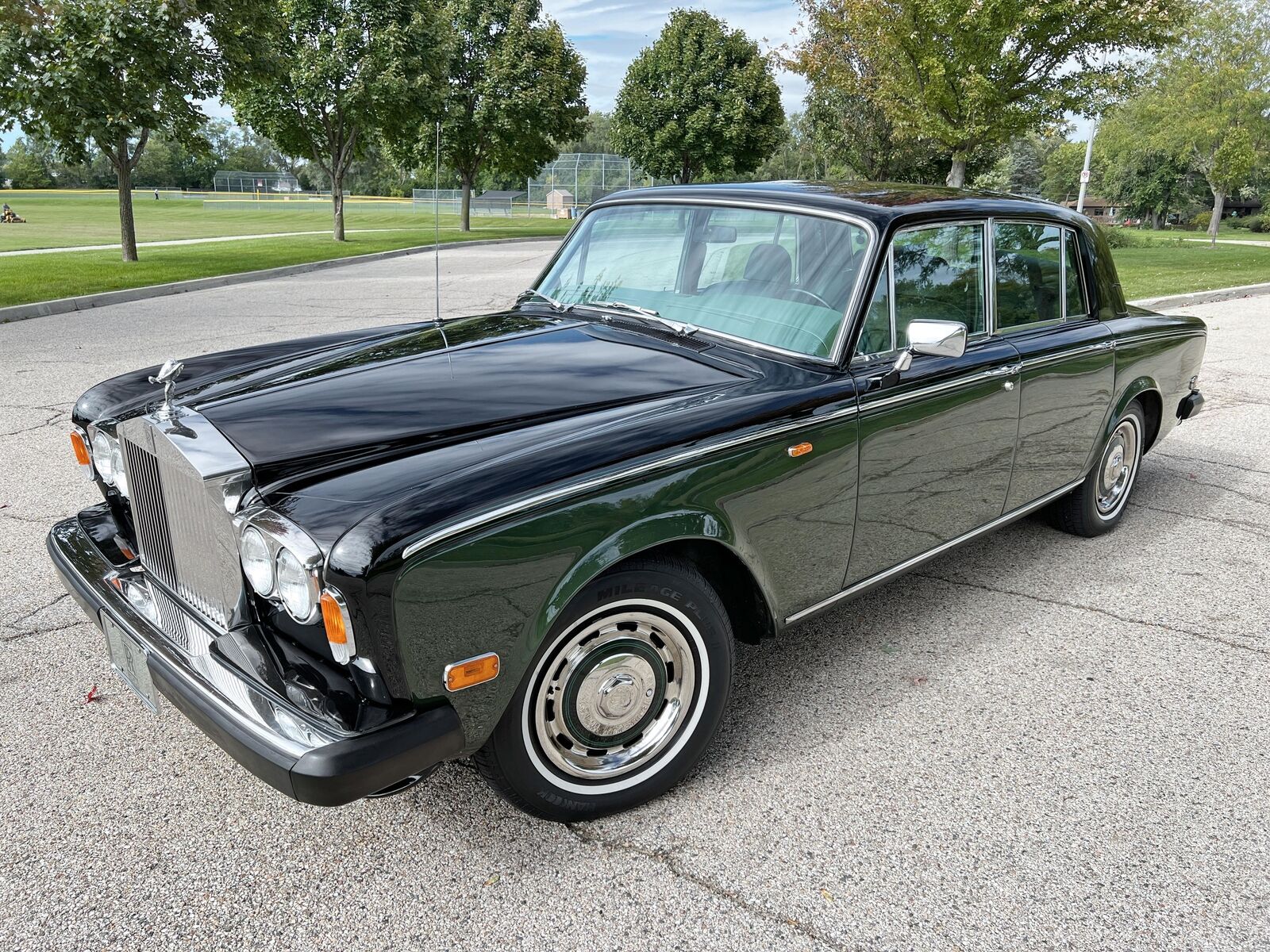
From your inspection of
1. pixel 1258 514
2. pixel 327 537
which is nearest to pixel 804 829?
pixel 327 537

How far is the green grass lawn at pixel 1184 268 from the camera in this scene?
14734 millimetres

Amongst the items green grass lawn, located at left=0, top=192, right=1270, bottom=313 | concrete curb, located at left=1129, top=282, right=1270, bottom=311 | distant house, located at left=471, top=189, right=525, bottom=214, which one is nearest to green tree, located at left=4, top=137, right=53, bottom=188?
green grass lawn, located at left=0, top=192, right=1270, bottom=313

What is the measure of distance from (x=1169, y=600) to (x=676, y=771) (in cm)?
264

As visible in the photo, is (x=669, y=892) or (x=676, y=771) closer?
(x=669, y=892)

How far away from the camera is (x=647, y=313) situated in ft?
11.3

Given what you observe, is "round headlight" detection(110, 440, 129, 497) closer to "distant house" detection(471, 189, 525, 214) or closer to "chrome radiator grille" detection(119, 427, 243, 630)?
"chrome radiator grille" detection(119, 427, 243, 630)

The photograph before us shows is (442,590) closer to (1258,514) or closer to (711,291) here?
(711,291)

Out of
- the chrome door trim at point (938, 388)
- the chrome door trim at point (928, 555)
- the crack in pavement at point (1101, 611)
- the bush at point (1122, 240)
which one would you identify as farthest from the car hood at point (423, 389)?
the bush at point (1122, 240)

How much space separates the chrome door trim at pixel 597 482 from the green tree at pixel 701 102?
125ft

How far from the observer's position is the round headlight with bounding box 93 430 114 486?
296 centimetres

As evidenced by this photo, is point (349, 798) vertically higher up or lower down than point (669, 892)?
higher up

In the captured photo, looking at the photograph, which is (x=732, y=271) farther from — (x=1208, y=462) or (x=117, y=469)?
(x=1208, y=462)

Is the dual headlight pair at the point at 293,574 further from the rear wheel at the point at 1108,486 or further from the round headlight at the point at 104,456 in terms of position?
the rear wheel at the point at 1108,486

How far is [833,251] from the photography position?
3.19 meters
